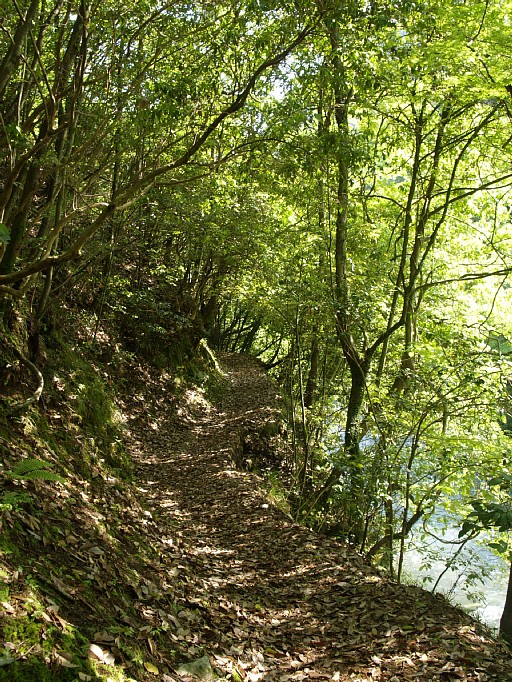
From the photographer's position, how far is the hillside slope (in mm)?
3156

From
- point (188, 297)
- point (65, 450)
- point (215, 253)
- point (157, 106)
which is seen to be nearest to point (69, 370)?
point (65, 450)

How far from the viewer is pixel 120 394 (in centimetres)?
1112

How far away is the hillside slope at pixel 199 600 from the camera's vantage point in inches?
124

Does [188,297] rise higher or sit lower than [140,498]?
higher

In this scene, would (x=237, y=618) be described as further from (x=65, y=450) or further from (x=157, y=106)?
(x=157, y=106)

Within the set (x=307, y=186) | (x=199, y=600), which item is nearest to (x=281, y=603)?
(x=199, y=600)

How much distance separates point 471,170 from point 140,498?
940 cm

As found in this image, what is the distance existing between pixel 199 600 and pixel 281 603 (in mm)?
1132

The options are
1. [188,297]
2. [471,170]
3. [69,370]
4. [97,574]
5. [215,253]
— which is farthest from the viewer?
[188,297]

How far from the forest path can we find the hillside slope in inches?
0.7

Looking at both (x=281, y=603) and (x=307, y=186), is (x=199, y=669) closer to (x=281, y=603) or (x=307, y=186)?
(x=281, y=603)

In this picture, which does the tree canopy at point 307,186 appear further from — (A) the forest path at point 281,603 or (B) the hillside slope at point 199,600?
(B) the hillside slope at point 199,600

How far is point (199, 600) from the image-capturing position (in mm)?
5070

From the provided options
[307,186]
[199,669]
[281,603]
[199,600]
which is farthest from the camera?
[307,186]
